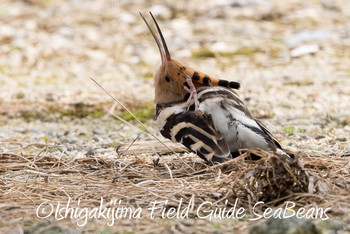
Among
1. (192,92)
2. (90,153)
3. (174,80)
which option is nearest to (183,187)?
(192,92)

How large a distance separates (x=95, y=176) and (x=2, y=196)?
73cm

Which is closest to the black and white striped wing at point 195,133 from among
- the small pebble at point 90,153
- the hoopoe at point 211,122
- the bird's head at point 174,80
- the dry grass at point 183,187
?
the hoopoe at point 211,122

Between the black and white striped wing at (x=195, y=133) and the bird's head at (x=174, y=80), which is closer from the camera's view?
the black and white striped wing at (x=195, y=133)

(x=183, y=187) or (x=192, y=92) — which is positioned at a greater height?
(x=192, y=92)

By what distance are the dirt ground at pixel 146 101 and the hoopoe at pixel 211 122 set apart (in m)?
0.18

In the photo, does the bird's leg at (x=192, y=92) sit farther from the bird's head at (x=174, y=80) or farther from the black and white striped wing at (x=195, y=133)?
the bird's head at (x=174, y=80)

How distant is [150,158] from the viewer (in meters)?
4.33

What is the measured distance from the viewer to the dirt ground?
290 cm

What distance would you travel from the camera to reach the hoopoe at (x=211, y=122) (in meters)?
Answer: 3.69

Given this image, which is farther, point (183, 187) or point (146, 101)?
point (146, 101)

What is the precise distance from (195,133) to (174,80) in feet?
2.43

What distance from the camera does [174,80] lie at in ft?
14.3

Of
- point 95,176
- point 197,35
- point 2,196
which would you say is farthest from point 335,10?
point 2,196

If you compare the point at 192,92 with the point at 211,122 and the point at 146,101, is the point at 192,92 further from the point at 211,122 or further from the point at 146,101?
the point at 146,101
